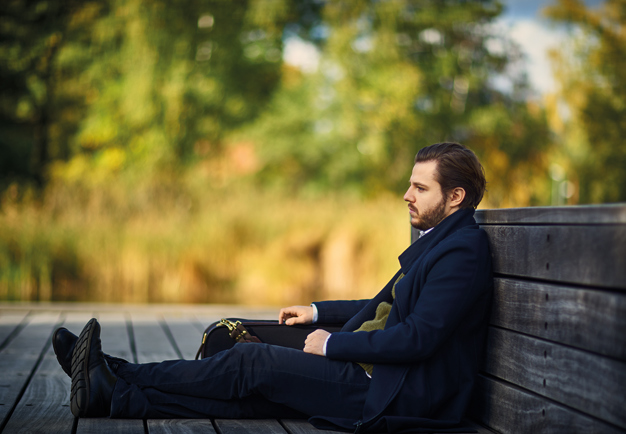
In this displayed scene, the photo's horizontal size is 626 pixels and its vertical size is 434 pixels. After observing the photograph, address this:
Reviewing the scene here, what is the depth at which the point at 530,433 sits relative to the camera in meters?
2.08

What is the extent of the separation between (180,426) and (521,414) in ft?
3.52

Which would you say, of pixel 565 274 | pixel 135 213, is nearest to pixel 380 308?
pixel 565 274

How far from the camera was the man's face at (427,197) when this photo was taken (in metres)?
2.34

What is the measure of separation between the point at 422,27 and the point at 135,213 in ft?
35.3

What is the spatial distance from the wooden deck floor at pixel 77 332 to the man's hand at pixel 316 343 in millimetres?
258

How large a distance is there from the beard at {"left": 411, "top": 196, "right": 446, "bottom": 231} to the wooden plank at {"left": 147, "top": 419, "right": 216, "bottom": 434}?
96 centimetres

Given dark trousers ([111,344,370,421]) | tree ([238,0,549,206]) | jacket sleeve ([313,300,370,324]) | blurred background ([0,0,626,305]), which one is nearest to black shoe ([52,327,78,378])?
dark trousers ([111,344,370,421])

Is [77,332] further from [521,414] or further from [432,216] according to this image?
[521,414]

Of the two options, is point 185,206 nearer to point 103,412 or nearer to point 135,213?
point 135,213

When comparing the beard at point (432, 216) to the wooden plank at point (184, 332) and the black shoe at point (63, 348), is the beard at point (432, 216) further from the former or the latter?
the wooden plank at point (184, 332)

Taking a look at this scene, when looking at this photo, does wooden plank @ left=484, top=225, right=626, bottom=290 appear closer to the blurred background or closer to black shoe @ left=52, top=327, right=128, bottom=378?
black shoe @ left=52, top=327, right=128, bottom=378

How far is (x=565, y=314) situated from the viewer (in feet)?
6.28

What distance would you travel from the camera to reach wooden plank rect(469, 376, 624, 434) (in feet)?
6.00

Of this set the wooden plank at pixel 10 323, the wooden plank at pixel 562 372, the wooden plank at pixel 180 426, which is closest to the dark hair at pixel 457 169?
the wooden plank at pixel 562 372
